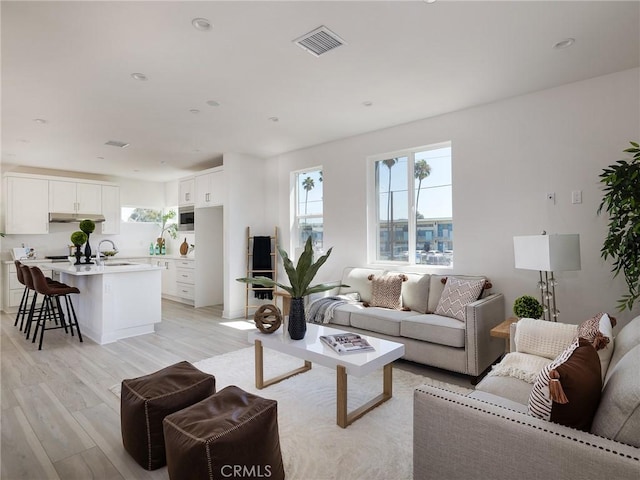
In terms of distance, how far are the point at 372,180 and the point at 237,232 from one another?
238 cm

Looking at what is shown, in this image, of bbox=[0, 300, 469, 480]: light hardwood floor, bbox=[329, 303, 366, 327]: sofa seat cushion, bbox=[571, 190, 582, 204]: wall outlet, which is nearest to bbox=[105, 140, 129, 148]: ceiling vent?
bbox=[0, 300, 469, 480]: light hardwood floor

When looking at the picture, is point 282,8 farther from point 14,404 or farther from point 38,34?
point 14,404

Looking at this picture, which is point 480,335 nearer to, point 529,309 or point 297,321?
point 529,309

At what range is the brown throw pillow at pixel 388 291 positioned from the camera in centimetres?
398

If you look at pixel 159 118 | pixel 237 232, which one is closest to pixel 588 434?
pixel 159 118

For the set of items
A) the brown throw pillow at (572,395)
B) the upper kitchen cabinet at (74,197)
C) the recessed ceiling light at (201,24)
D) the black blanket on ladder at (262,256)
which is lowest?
the brown throw pillow at (572,395)

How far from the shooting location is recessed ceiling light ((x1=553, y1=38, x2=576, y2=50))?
2.55 metres

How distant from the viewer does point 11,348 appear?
4.06m

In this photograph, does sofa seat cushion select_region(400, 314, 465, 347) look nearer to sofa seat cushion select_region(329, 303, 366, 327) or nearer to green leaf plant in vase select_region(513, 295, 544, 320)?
green leaf plant in vase select_region(513, 295, 544, 320)

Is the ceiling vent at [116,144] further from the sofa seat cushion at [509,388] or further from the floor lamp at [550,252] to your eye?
the sofa seat cushion at [509,388]

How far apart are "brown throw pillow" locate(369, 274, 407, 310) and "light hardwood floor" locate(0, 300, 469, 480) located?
70cm

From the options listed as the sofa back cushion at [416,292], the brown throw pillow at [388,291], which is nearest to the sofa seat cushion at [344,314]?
the brown throw pillow at [388,291]

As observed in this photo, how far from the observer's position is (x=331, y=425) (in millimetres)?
2359

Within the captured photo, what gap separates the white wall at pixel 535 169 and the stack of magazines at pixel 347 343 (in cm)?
180
